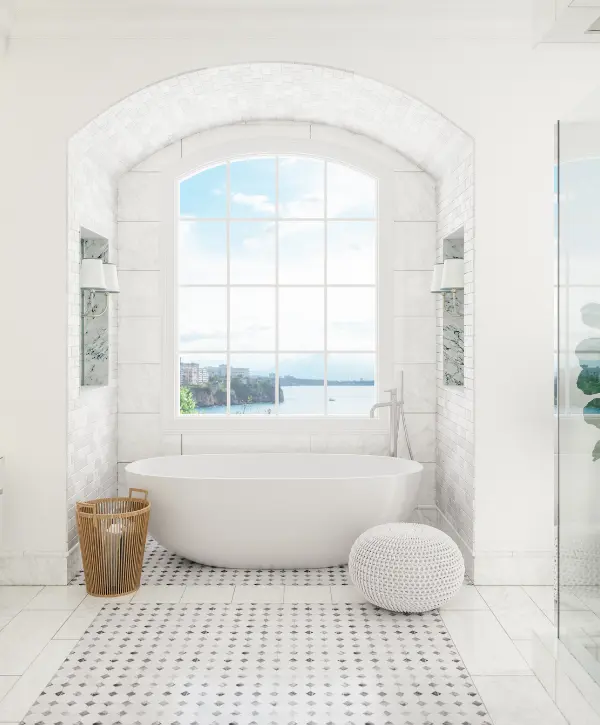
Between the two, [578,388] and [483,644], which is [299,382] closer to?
[483,644]

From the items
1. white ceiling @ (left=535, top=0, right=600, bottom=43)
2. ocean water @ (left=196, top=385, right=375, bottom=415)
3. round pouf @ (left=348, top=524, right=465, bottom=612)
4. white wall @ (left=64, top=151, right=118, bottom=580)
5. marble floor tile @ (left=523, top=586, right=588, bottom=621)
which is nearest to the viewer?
white ceiling @ (left=535, top=0, right=600, bottom=43)

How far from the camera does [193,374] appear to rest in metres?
8.13

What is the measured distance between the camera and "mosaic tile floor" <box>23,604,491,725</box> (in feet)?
8.77

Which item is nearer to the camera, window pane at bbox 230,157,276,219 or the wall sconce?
the wall sconce

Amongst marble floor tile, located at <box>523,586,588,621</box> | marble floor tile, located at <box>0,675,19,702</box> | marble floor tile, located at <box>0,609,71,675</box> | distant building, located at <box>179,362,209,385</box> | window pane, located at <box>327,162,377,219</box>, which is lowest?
marble floor tile, located at <box>0,675,19,702</box>

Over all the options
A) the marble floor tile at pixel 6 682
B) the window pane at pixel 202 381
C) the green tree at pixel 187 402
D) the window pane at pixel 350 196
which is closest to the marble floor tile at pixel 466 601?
the marble floor tile at pixel 6 682

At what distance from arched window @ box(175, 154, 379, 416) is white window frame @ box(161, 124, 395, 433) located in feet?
8.31

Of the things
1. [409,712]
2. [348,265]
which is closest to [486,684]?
[409,712]

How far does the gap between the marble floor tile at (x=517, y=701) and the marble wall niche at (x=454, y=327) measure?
217 centimetres

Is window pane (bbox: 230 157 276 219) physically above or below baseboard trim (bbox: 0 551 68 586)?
above

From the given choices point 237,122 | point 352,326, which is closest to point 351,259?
point 352,326

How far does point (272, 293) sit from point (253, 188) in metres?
1.18

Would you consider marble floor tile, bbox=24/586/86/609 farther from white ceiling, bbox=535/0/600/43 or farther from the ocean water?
the ocean water

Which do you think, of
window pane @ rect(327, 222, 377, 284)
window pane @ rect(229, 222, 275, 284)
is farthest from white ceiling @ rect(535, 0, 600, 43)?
window pane @ rect(229, 222, 275, 284)
